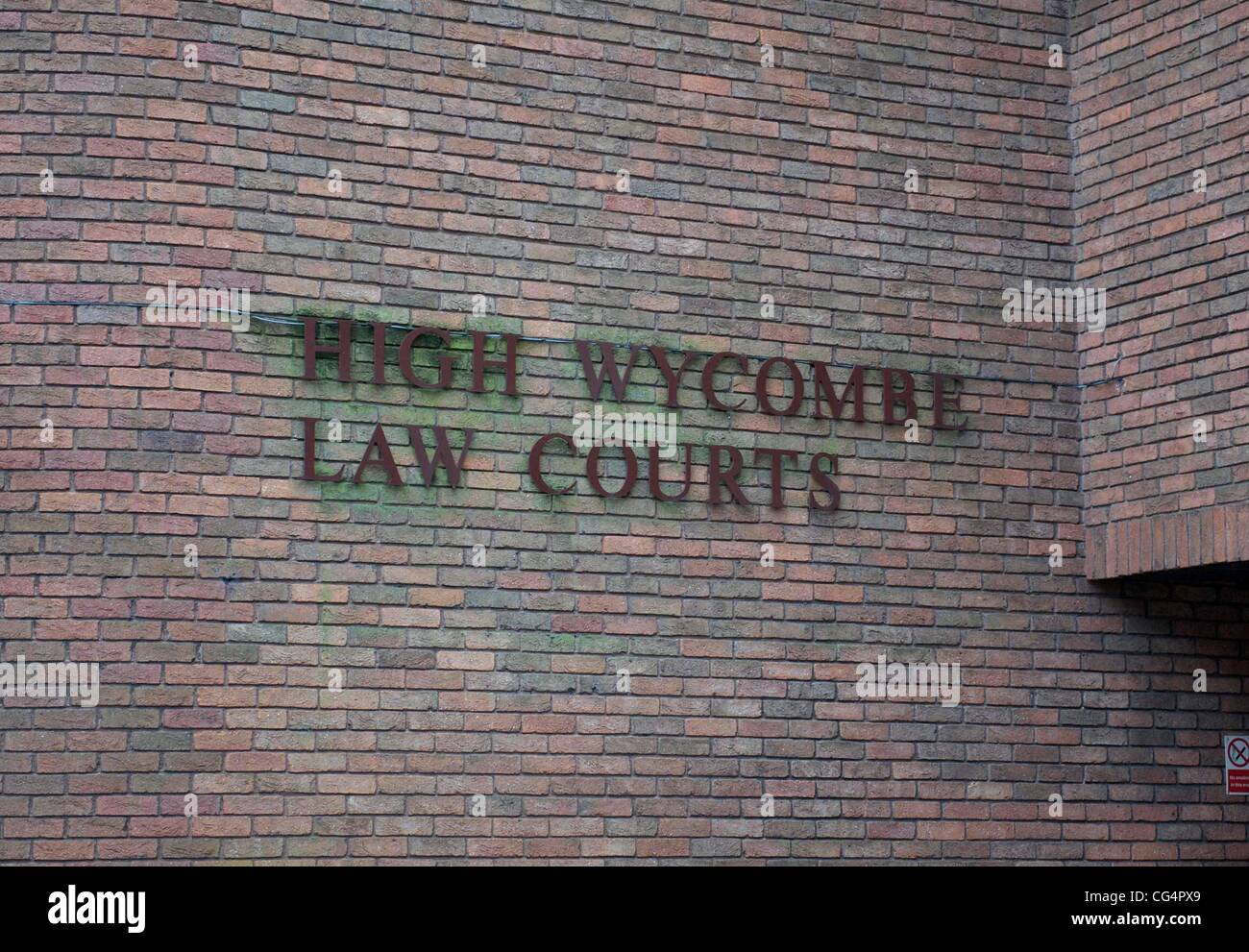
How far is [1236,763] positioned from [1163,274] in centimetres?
213

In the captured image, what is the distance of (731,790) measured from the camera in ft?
21.6

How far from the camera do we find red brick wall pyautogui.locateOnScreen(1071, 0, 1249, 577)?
682 centimetres

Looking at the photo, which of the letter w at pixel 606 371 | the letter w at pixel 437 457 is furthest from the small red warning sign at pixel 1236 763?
the letter w at pixel 437 457

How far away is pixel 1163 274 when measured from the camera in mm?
7117

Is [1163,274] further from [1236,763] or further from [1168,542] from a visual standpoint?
[1236,763]

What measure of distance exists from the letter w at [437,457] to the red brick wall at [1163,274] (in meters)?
2.79

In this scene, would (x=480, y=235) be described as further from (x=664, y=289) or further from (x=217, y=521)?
(x=217, y=521)

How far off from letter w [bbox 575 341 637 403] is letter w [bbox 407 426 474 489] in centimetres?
56

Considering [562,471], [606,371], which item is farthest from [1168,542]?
[562,471]

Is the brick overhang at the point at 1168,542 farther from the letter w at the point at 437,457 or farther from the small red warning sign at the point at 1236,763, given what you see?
the letter w at the point at 437,457

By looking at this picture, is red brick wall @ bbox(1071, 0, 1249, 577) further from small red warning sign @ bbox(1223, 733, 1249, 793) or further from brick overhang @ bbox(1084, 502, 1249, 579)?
small red warning sign @ bbox(1223, 733, 1249, 793)

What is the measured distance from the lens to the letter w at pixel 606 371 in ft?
21.8

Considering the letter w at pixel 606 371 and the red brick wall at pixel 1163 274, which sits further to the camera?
the red brick wall at pixel 1163 274
